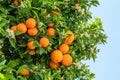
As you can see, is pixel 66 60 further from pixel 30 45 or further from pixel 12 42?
pixel 12 42

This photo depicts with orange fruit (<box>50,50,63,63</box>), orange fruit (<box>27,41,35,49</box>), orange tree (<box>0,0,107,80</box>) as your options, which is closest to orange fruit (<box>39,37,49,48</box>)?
orange tree (<box>0,0,107,80</box>)

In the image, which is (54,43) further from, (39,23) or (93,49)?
(93,49)

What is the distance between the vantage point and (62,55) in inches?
236

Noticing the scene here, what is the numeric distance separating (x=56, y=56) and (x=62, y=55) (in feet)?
0.40

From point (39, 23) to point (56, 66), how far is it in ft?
2.53

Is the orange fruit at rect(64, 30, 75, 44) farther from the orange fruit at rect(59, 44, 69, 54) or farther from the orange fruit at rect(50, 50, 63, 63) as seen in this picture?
the orange fruit at rect(50, 50, 63, 63)

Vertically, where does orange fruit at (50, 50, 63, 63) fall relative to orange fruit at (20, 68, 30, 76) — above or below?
above

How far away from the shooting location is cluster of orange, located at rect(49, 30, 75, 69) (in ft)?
19.4

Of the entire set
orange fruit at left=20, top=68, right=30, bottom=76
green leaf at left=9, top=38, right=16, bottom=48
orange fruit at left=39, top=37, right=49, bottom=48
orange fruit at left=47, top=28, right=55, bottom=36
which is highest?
orange fruit at left=47, top=28, right=55, bottom=36

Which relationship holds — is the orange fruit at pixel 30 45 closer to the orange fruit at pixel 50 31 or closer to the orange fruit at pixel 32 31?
the orange fruit at pixel 32 31

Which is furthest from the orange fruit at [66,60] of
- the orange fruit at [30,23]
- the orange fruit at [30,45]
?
the orange fruit at [30,23]

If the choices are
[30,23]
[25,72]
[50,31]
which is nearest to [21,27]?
[30,23]

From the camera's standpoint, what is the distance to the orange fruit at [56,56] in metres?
5.88

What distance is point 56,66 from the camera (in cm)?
616
